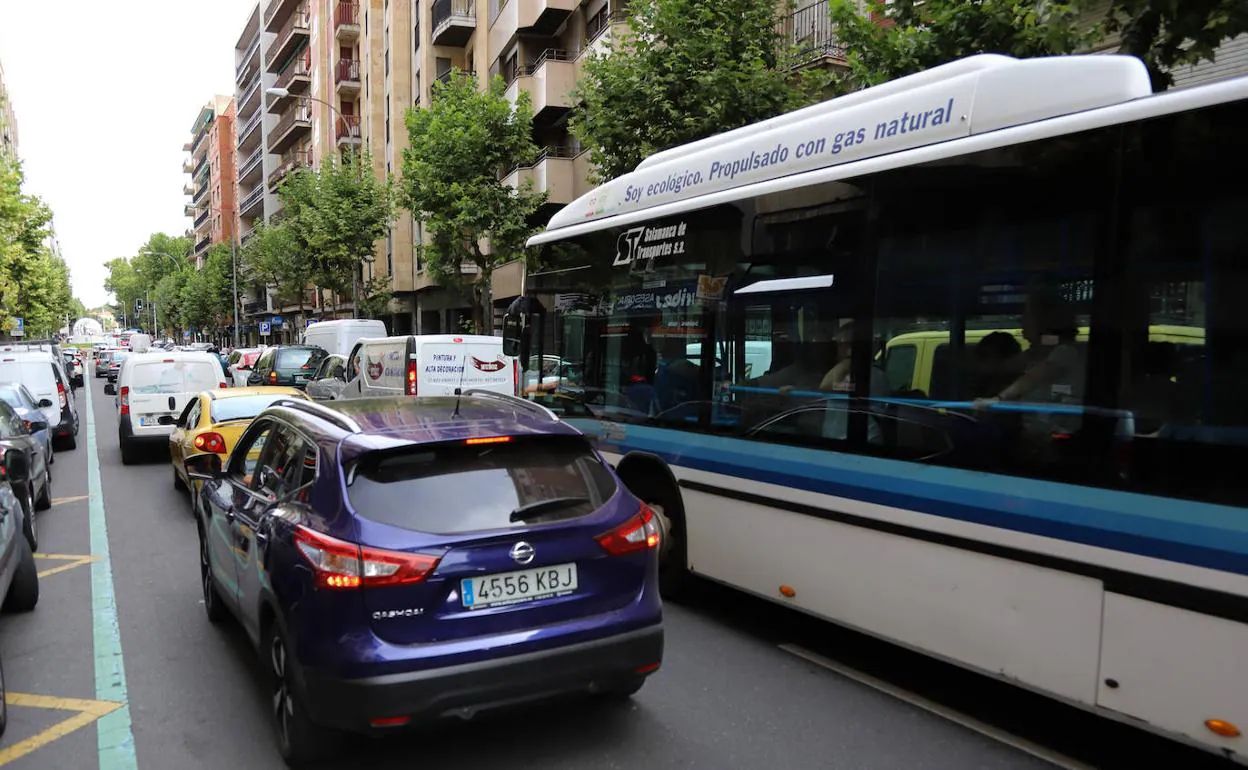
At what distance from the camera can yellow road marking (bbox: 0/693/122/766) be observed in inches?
163

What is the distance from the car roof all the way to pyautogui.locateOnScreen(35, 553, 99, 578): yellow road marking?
420cm

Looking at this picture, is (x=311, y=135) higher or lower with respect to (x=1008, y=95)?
higher

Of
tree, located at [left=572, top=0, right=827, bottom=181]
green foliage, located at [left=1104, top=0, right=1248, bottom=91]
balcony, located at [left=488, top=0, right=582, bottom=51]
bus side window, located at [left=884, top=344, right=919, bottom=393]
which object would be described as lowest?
bus side window, located at [left=884, top=344, right=919, bottom=393]

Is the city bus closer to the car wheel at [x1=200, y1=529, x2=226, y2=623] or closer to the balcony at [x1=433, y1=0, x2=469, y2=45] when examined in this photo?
the car wheel at [x1=200, y1=529, x2=226, y2=623]

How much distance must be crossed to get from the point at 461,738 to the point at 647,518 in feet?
4.38

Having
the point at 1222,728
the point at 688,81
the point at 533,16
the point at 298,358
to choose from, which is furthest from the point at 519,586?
the point at 533,16

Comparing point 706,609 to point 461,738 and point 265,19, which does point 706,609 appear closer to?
point 461,738

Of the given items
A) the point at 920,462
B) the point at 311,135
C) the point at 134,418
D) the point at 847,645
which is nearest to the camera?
the point at 920,462

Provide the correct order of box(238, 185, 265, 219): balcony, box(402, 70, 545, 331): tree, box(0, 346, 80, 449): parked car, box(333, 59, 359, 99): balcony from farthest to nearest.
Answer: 1. box(238, 185, 265, 219): balcony
2. box(333, 59, 359, 99): balcony
3. box(402, 70, 545, 331): tree
4. box(0, 346, 80, 449): parked car

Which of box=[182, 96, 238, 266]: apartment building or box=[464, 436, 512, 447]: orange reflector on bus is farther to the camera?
box=[182, 96, 238, 266]: apartment building

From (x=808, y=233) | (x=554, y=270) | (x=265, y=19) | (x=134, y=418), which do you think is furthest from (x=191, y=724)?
(x=265, y=19)

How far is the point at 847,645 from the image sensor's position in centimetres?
563

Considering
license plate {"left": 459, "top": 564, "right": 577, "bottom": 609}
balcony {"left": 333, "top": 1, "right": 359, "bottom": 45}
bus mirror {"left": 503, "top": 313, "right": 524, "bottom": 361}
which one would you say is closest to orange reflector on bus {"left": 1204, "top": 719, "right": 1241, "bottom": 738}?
license plate {"left": 459, "top": 564, "right": 577, "bottom": 609}

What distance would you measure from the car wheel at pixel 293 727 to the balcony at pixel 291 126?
61.8 meters
